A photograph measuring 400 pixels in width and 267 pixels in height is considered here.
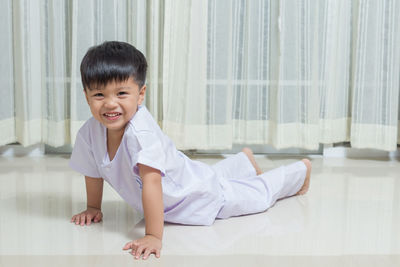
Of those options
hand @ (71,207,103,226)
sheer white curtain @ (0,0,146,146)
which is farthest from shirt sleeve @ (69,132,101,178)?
sheer white curtain @ (0,0,146,146)

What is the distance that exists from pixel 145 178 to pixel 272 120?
4.25 ft

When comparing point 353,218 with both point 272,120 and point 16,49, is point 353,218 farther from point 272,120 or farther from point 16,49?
point 16,49

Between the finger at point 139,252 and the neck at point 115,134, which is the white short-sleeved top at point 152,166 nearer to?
the neck at point 115,134

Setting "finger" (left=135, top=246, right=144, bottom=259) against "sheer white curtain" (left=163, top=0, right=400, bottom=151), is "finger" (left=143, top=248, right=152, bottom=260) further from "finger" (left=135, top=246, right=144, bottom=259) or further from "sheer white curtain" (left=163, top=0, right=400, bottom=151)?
"sheer white curtain" (left=163, top=0, right=400, bottom=151)

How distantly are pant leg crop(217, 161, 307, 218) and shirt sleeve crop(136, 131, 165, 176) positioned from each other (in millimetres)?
319

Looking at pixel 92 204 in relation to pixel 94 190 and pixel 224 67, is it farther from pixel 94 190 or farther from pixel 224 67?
pixel 224 67

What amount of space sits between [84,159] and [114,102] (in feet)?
0.82

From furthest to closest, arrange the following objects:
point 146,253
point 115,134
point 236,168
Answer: point 236,168, point 115,134, point 146,253

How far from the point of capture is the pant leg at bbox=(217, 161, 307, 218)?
5.18 feet

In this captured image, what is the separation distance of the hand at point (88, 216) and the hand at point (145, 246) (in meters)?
0.25

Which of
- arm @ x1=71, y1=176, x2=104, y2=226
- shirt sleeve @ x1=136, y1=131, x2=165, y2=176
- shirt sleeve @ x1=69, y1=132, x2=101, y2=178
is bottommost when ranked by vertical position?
arm @ x1=71, y1=176, x2=104, y2=226

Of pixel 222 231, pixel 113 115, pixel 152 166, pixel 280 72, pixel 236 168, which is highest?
pixel 280 72

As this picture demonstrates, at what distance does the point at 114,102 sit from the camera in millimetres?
1314

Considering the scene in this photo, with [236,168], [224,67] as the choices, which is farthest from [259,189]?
[224,67]
